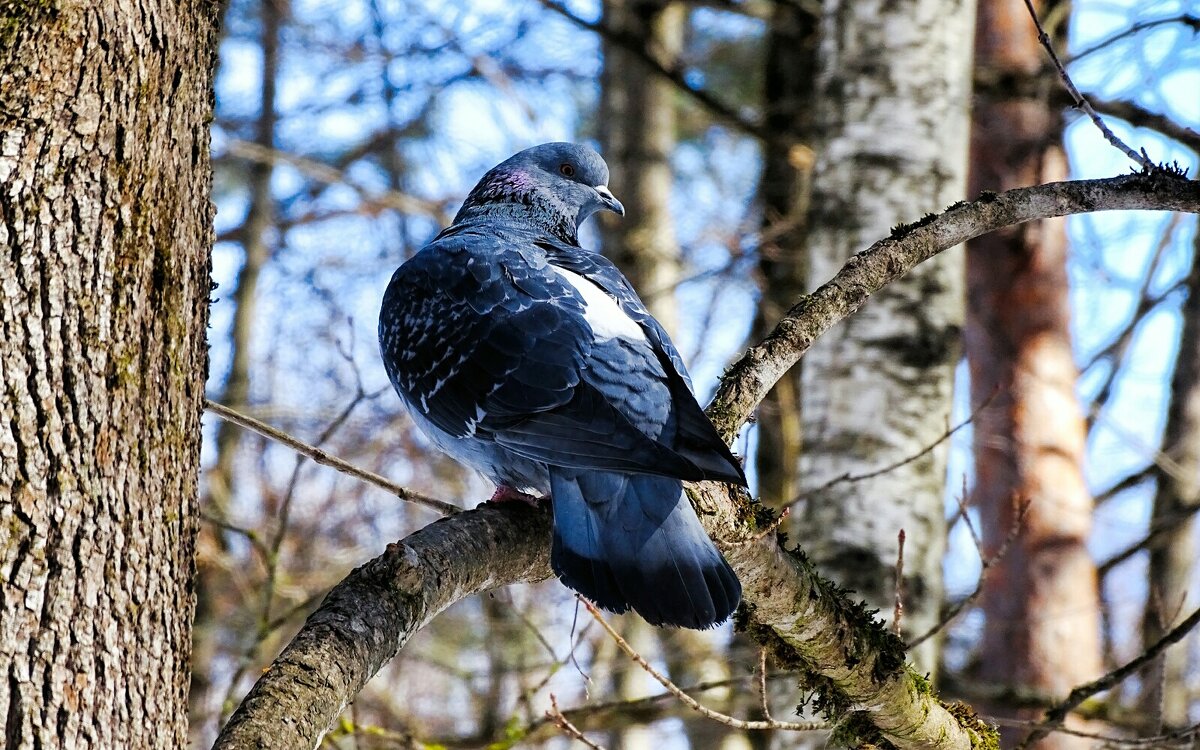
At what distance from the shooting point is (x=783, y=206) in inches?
297

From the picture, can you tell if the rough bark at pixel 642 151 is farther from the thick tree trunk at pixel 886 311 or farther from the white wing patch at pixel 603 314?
the white wing patch at pixel 603 314

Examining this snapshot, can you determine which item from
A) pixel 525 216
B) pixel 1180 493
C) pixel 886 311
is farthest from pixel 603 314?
pixel 1180 493

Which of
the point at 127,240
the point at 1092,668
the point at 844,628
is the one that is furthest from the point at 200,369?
the point at 1092,668

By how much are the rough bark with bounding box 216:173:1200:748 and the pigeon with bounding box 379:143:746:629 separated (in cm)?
12

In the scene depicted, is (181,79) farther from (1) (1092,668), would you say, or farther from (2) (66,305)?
(1) (1092,668)

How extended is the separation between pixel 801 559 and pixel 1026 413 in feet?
16.2

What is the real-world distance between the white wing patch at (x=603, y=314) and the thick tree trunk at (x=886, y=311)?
1517mm

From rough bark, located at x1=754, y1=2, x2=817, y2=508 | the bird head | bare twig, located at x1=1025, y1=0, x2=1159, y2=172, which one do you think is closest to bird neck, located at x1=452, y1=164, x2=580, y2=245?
the bird head

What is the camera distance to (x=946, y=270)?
4473 millimetres

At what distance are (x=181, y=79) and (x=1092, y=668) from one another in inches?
255

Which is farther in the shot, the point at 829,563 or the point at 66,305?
Result: the point at 829,563

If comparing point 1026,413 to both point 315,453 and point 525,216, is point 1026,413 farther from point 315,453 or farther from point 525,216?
point 315,453

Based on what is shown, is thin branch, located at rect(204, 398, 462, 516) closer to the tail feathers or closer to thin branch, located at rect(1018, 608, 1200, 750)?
the tail feathers

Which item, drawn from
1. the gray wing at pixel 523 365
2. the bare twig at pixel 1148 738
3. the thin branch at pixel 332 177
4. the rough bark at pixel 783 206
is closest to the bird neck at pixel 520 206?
the gray wing at pixel 523 365
